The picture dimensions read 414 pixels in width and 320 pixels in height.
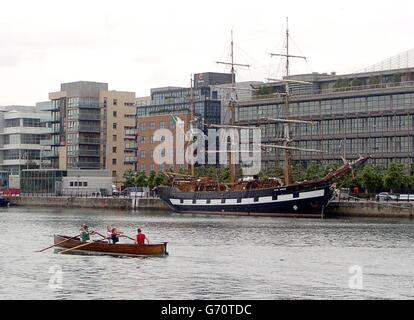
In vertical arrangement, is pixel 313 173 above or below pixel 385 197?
above

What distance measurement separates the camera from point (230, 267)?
212 ft

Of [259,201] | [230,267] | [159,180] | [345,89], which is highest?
[345,89]

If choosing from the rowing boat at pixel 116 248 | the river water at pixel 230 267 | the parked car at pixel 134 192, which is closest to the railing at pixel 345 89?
the parked car at pixel 134 192

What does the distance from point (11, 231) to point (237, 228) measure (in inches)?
915

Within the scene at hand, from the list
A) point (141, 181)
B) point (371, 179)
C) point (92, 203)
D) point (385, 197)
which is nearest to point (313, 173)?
point (371, 179)

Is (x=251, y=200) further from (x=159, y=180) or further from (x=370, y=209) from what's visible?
(x=159, y=180)

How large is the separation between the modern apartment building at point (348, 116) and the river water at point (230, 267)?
212 feet

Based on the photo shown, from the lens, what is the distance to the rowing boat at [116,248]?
68.5 metres

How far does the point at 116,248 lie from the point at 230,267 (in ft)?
31.2

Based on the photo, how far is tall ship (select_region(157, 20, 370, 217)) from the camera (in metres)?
131

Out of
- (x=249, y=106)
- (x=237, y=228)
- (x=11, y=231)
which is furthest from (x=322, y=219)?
(x=249, y=106)

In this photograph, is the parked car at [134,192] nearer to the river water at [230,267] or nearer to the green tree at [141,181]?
the green tree at [141,181]

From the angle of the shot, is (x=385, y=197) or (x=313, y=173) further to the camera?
(x=313, y=173)

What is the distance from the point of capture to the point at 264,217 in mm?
134250
